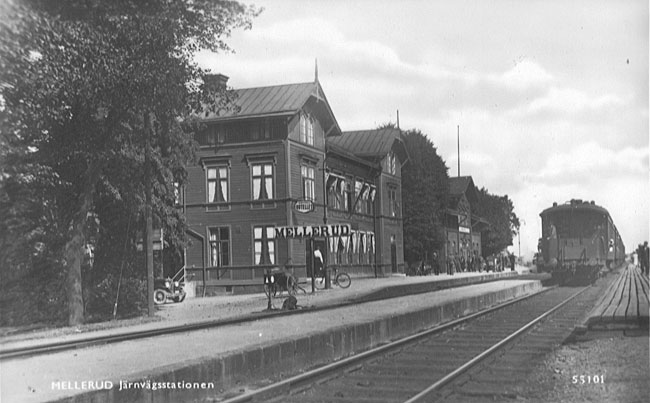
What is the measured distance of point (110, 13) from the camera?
14.0 m

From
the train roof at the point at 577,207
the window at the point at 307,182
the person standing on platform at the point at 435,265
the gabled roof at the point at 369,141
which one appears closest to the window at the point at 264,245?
the window at the point at 307,182

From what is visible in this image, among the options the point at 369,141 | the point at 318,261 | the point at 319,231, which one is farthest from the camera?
the point at 369,141

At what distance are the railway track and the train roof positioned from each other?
48.2ft

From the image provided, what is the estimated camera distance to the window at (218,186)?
32.5 m

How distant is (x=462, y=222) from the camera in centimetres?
6600

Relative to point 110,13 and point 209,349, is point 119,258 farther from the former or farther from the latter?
point 209,349

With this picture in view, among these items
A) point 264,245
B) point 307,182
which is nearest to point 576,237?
point 307,182

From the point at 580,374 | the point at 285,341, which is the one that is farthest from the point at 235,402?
the point at 580,374

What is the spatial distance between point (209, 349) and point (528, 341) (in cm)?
661

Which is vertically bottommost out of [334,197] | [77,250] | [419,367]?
[419,367]

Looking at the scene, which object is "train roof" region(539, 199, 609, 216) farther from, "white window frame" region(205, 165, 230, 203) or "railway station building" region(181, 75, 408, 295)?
"white window frame" region(205, 165, 230, 203)

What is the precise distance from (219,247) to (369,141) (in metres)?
15.6

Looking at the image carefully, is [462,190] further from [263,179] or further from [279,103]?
[279,103]

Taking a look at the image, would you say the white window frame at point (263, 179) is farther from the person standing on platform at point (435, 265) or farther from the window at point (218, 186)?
the person standing on platform at point (435, 265)
